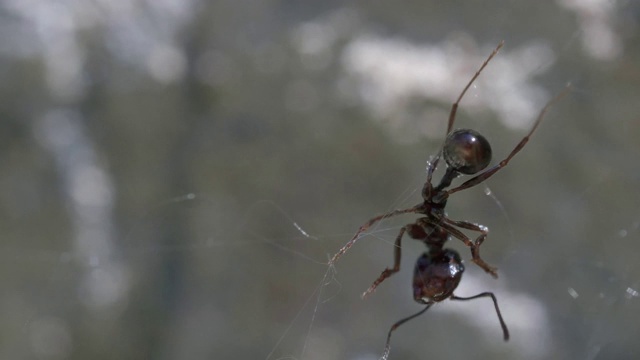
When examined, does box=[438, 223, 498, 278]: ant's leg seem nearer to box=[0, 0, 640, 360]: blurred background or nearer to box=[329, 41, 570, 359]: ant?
box=[329, 41, 570, 359]: ant

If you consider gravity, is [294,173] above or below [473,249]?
above

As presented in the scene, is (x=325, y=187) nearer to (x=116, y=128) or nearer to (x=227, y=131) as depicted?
(x=227, y=131)

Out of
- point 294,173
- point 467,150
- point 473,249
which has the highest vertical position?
point 294,173

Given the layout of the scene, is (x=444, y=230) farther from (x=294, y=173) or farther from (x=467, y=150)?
(x=294, y=173)

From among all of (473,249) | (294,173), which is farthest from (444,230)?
(294,173)

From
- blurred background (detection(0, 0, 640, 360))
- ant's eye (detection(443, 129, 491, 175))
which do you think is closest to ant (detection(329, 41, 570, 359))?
ant's eye (detection(443, 129, 491, 175))

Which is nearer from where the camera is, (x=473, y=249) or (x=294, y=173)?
(x=473, y=249)

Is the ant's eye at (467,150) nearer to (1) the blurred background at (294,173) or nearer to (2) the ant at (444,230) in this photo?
(2) the ant at (444,230)
